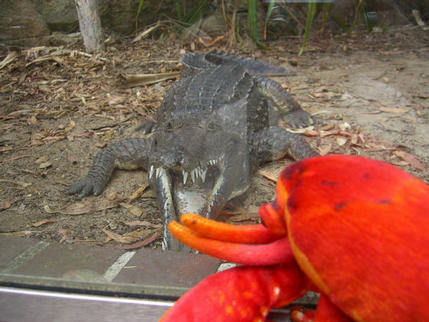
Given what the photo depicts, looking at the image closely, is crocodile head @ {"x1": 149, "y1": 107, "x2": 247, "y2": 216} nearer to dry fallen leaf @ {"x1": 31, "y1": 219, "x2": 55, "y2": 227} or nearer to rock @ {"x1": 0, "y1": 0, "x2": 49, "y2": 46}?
dry fallen leaf @ {"x1": 31, "y1": 219, "x2": 55, "y2": 227}

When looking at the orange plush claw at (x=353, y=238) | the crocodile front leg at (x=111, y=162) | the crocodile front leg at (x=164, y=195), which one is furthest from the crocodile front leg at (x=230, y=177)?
the orange plush claw at (x=353, y=238)

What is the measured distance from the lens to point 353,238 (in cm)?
49

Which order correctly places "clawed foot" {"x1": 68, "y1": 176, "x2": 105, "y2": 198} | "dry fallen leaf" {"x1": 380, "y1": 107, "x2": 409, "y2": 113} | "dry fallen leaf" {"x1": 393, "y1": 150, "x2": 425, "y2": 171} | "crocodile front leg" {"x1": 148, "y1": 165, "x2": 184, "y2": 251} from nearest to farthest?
"dry fallen leaf" {"x1": 393, "y1": 150, "x2": 425, "y2": 171}
"crocodile front leg" {"x1": 148, "y1": 165, "x2": 184, "y2": 251}
"dry fallen leaf" {"x1": 380, "y1": 107, "x2": 409, "y2": 113}
"clawed foot" {"x1": 68, "y1": 176, "x2": 105, "y2": 198}

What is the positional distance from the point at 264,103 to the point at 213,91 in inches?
12.7

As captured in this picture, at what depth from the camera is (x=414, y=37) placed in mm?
1193

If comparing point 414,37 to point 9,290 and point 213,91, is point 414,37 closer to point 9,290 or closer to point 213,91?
point 213,91

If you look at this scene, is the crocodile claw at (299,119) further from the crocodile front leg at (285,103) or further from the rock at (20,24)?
the rock at (20,24)

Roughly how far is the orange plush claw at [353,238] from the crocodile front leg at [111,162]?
0.82 metres

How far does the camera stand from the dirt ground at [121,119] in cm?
109

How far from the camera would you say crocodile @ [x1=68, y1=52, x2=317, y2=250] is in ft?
4.28

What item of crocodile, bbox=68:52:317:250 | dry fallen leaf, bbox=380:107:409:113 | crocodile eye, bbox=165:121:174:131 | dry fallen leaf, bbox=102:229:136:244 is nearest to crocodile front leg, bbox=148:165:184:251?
Result: crocodile, bbox=68:52:317:250

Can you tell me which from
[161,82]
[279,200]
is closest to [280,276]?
[279,200]

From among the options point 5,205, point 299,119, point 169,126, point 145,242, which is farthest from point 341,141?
point 5,205

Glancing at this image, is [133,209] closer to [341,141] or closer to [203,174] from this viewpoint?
[203,174]
